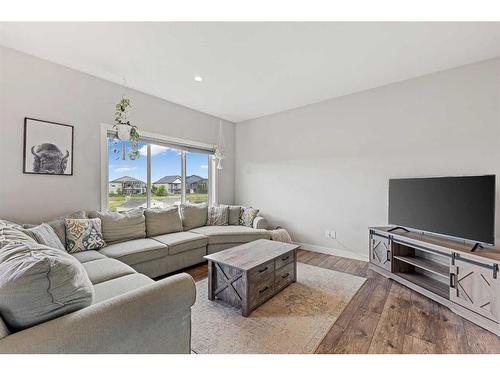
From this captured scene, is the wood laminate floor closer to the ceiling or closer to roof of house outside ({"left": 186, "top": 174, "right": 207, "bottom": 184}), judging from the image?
the ceiling

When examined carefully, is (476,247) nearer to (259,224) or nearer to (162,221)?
(259,224)

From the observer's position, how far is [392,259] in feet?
9.04

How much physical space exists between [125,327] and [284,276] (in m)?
1.79

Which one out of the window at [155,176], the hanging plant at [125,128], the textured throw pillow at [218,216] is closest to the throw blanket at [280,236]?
the textured throw pillow at [218,216]

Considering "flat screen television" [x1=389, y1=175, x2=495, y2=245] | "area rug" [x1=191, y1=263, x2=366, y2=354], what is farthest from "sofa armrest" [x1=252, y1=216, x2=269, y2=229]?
"flat screen television" [x1=389, y1=175, x2=495, y2=245]

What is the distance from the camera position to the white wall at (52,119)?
7.98 ft

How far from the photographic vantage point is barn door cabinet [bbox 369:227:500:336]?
1.86 meters

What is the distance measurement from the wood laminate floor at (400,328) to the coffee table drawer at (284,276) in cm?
66

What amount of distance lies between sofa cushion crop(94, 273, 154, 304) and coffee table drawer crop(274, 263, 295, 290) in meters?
1.30

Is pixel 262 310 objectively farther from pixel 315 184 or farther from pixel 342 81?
pixel 342 81

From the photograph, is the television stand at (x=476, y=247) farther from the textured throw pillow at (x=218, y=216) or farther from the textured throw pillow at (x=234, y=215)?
the textured throw pillow at (x=218, y=216)

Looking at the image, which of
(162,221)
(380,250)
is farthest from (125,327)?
(380,250)

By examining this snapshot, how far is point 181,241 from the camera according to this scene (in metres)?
3.01
